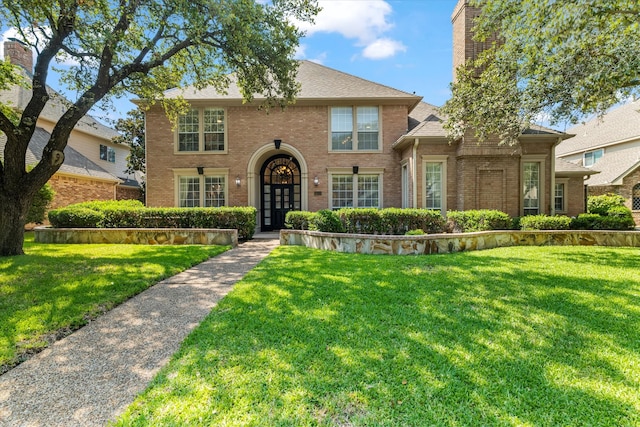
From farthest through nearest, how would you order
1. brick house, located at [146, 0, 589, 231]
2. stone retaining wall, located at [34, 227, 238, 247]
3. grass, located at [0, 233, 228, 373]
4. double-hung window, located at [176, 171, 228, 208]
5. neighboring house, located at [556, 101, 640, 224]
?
neighboring house, located at [556, 101, 640, 224] < double-hung window, located at [176, 171, 228, 208] < brick house, located at [146, 0, 589, 231] < stone retaining wall, located at [34, 227, 238, 247] < grass, located at [0, 233, 228, 373]

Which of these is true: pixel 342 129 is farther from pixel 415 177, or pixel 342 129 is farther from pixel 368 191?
pixel 415 177

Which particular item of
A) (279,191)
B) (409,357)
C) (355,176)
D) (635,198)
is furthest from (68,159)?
(635,198)

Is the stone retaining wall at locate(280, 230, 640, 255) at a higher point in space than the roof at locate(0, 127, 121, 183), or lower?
lower

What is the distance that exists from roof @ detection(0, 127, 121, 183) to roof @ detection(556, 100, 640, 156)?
33958 mm

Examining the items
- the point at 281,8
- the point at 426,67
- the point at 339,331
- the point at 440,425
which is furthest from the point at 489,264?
the point at 426,67

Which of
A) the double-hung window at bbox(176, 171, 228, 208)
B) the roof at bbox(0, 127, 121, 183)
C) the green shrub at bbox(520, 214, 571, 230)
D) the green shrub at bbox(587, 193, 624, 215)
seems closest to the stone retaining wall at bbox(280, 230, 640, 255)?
the green shrub at bbox(520, 214, 571, 230)

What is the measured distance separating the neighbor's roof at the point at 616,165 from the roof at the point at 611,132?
0.93 meters

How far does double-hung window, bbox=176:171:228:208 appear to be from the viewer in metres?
14.2

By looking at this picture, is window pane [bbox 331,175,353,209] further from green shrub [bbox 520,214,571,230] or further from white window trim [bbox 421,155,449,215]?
green shrub [bbox 520,214,571,230]

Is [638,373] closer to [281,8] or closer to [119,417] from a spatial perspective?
[119,417]

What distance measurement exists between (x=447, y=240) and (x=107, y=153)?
2455 centimetres

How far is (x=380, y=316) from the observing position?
12.8 ft

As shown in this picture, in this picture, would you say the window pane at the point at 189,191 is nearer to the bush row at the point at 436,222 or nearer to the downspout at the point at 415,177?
the bush row at the point at 436,222

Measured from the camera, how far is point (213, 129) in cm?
1415
